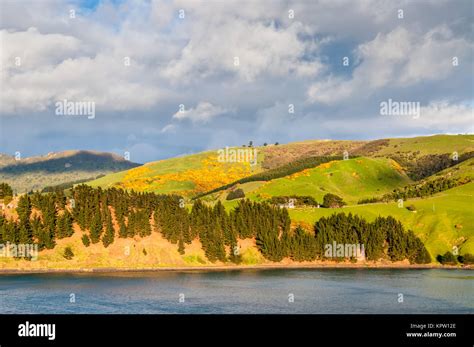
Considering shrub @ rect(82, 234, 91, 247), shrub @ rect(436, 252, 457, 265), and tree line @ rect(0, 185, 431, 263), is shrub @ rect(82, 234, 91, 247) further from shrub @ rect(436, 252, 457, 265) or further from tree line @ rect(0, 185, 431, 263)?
shrub @ rect(436, 252, 457, 265)

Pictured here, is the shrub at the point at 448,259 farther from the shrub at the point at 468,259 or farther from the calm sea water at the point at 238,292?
the calm sea water at the point at 238,292

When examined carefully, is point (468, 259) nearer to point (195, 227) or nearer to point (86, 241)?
point (195, 227)

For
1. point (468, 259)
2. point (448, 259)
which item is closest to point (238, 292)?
point (448, 259)

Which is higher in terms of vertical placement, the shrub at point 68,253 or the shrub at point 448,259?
the shrub at point 68,253

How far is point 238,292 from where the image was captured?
10794cm

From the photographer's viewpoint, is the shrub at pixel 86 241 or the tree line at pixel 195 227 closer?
the shrub at pixel 86 241

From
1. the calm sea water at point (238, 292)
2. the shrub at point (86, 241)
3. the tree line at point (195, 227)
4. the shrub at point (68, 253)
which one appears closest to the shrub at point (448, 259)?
the tree line at point (195, 227)

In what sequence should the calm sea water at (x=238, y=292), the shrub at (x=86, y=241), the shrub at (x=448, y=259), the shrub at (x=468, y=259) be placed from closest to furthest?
the calm sea water at (x=238, y=292)
the shrub at (x=86, y=241)
the shrub at (x=468, y=259)
the shrub at (x=448, y=259)

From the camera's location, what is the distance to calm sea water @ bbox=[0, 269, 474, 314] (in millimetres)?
89438

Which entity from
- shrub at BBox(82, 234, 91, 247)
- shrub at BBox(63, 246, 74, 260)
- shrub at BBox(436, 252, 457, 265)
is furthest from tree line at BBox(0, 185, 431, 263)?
shrub at BBox(436, 252, 457, 265)

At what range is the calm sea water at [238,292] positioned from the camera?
89.4m
